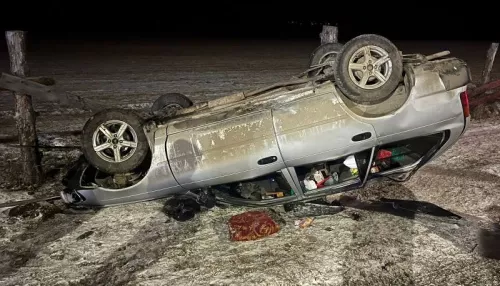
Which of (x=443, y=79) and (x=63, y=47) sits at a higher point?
(x=63, y=47)

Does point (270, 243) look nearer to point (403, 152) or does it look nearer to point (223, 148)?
point (223, 148)

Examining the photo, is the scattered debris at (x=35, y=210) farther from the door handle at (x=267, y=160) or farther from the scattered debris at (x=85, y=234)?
the door handle at (x=267, y=160)

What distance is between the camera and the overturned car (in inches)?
170

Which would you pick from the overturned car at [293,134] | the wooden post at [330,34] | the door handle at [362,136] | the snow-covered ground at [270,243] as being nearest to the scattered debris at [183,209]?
the snow-covered ground at [270,243]

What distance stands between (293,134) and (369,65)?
1079mm

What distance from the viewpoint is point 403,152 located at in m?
5.22

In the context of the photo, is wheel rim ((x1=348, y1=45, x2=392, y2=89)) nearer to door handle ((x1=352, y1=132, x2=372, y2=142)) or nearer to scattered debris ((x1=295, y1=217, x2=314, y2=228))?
door handle ((x1=352, y1=132, x2=372, y2=142))

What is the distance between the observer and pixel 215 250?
173 inches

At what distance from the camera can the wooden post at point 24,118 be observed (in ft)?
18.1

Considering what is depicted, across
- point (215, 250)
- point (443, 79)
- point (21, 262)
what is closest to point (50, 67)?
point (21, 262)

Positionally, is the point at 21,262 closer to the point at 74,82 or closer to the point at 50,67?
the point at 74,82

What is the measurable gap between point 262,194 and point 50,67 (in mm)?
10940

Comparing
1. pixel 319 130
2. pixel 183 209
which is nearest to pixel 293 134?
pixel 319 130

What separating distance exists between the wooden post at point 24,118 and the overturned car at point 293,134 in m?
1.56
